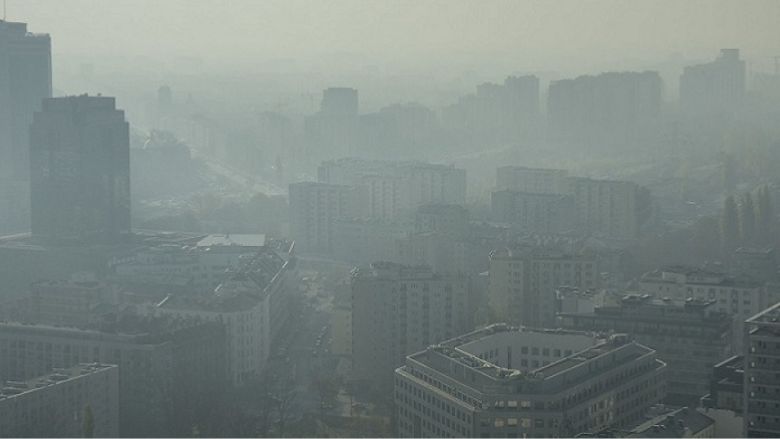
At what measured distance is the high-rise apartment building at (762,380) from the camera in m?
5.75

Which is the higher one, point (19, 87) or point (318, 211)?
point (19, 87)

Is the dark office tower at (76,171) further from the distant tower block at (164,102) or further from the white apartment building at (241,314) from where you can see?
the distant tower block at (164,102)

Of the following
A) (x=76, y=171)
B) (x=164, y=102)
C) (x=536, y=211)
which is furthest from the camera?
(x=164, y=102)

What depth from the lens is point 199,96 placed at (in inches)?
1355

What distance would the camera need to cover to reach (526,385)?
612 cm

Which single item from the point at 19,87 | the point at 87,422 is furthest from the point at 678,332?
the point at 19,87

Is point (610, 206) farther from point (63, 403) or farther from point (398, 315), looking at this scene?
point (63, 403)

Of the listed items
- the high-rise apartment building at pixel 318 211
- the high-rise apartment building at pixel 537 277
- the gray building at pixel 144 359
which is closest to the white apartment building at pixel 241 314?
the gray building at pixel 144 359

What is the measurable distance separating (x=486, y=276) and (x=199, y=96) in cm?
2383

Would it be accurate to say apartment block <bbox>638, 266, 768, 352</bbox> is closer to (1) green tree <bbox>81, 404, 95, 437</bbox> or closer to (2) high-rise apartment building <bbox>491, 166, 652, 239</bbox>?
(1) green tree <bbox>81, 404, 95, 437</bbox>

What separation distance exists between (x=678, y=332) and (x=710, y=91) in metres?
17.7

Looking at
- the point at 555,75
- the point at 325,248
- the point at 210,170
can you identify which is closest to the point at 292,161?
the point at 210,170

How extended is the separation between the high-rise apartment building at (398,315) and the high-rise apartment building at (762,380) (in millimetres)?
3271

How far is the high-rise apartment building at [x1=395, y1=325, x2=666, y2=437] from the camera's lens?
6094 millimetres
